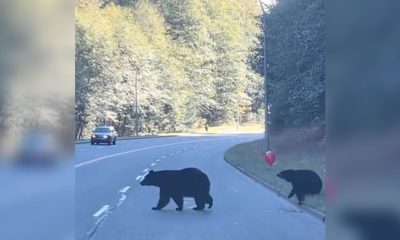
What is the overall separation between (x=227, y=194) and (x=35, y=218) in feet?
37.3

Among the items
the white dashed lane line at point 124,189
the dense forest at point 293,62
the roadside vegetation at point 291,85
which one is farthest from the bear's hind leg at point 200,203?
the dense forest at point 293,62

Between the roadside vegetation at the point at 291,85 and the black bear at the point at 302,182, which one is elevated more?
the roadside vegetation at the point at 291,85

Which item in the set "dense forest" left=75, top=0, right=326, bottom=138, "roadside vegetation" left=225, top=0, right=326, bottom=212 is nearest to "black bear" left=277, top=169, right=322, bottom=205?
"roadside vegetation" left=225, top=0, right=326, bottom=212

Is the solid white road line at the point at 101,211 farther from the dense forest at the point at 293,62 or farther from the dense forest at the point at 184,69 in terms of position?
the dense forest at the point at 184,69

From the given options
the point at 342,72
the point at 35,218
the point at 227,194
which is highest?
the point at 342,72

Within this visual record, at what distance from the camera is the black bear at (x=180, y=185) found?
1008cm

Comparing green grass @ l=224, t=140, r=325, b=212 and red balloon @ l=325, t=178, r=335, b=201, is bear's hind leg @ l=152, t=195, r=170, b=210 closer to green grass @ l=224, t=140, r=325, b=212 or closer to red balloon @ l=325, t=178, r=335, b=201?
green grass @ l=224, t=140, r=325, b=212

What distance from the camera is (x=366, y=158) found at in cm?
187

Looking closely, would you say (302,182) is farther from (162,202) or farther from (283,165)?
(283,165)

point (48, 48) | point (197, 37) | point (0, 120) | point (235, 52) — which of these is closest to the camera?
point (0, 120)

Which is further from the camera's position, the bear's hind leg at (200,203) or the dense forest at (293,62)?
the dense forest at (293,62)

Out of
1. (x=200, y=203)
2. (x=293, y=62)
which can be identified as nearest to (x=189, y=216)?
(x=200, y=203)

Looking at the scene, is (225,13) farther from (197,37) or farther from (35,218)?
(35,218)

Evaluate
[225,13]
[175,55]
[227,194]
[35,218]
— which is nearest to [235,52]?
[225,13]
